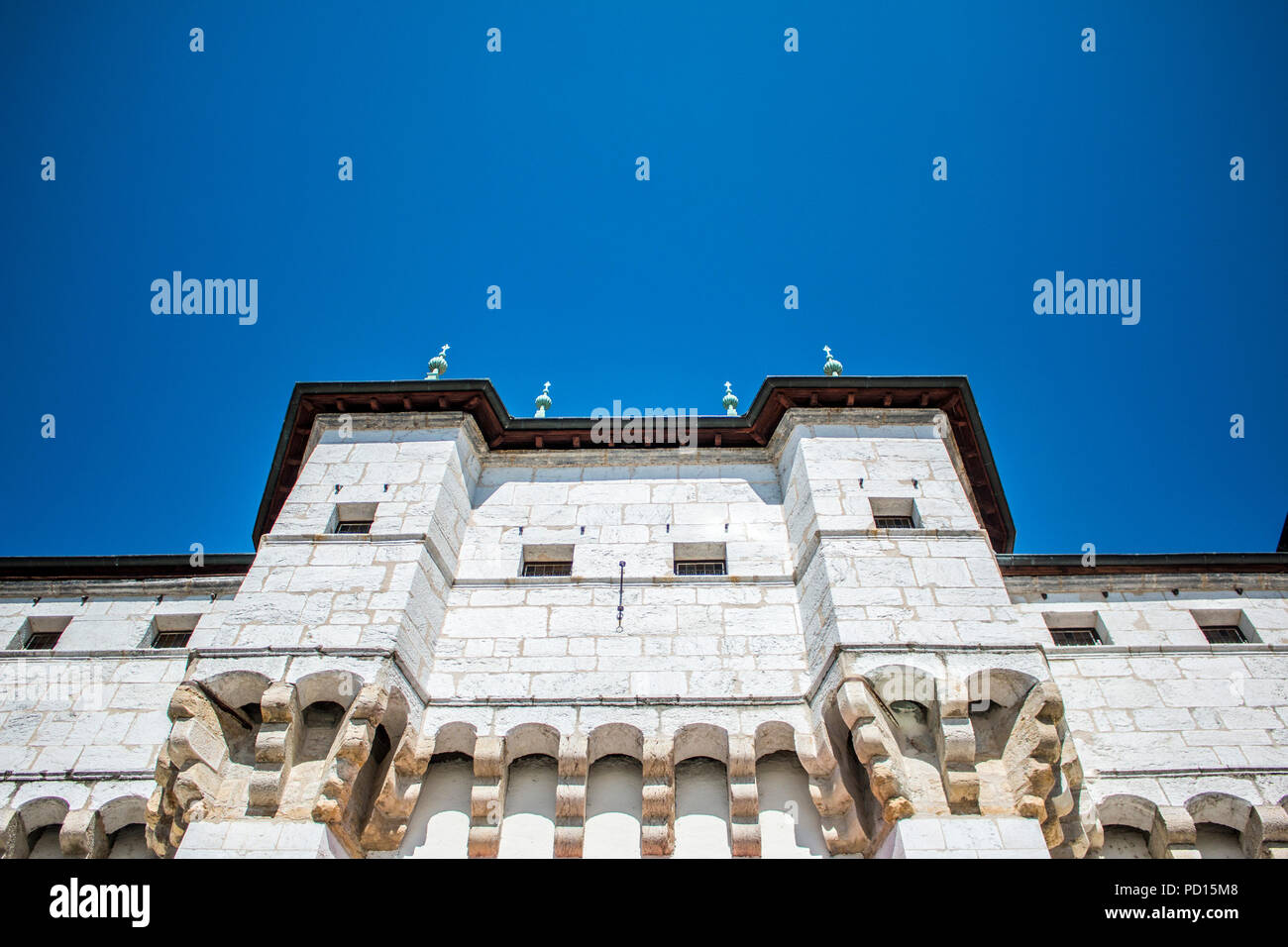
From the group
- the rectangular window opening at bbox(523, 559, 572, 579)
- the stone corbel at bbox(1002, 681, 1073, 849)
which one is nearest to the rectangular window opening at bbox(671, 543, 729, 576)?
the rectangular window opening at bbox(523, 559, 572, 579)

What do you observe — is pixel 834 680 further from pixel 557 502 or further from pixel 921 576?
pixel 557 502

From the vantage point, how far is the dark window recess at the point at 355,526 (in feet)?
34.6

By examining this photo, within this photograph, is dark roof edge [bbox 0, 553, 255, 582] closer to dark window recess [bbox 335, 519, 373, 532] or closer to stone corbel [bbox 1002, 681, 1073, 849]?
dark window recess [bbox 335, 519, 373, 532]

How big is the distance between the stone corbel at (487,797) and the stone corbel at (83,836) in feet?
12.9

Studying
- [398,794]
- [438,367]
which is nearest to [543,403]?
[438,367]

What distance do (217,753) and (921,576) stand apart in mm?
6935

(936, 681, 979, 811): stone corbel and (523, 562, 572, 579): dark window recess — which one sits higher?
(523, 562, 572, 579): dark window recess

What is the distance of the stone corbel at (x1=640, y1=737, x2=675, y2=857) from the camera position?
8.04 meters

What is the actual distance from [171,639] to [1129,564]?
12.8 metres

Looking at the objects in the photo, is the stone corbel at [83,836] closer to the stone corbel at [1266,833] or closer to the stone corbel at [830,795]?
the stone corbel at [830,795]

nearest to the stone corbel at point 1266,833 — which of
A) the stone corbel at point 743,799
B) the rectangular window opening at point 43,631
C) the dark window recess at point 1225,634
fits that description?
the dark window recess at point 1225,634

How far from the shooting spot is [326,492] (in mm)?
10766

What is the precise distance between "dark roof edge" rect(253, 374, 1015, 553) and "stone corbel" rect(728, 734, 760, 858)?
188 inches
